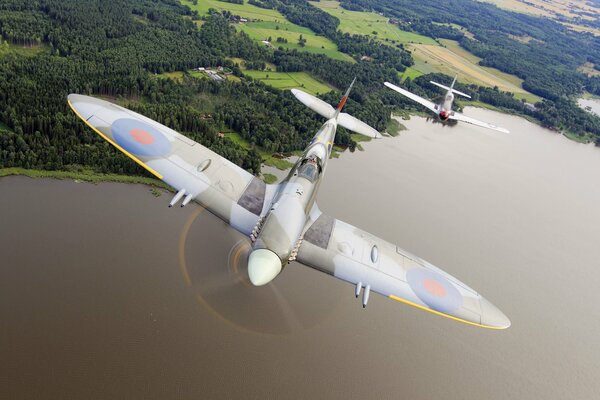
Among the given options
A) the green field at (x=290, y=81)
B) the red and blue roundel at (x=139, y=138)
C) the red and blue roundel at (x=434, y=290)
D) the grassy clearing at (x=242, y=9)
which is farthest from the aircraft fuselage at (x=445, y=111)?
the grassy clearing at (x=242, y=9)

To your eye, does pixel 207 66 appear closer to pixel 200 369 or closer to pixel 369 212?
pixel 369 212

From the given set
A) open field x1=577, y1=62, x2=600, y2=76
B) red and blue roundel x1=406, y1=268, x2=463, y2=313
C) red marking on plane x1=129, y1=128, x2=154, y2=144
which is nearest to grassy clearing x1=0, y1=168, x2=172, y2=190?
red marking on plane x1=129, y1=128, x2=154, y2=144

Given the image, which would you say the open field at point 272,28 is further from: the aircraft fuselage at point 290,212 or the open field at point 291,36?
the aircraft fuselage at point 290,212

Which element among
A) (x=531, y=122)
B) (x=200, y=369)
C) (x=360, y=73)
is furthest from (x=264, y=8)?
(x=200, y=369)

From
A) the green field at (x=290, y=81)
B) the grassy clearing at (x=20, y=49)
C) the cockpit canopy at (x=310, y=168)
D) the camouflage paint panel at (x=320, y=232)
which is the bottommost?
the grassy clearing at (x=20, y=49)

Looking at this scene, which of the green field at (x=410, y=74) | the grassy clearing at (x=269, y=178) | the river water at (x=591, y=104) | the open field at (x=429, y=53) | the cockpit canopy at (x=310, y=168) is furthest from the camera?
the open field at (x=429, y=53)

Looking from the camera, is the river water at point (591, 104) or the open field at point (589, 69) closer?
the river water at point (591, 104)
